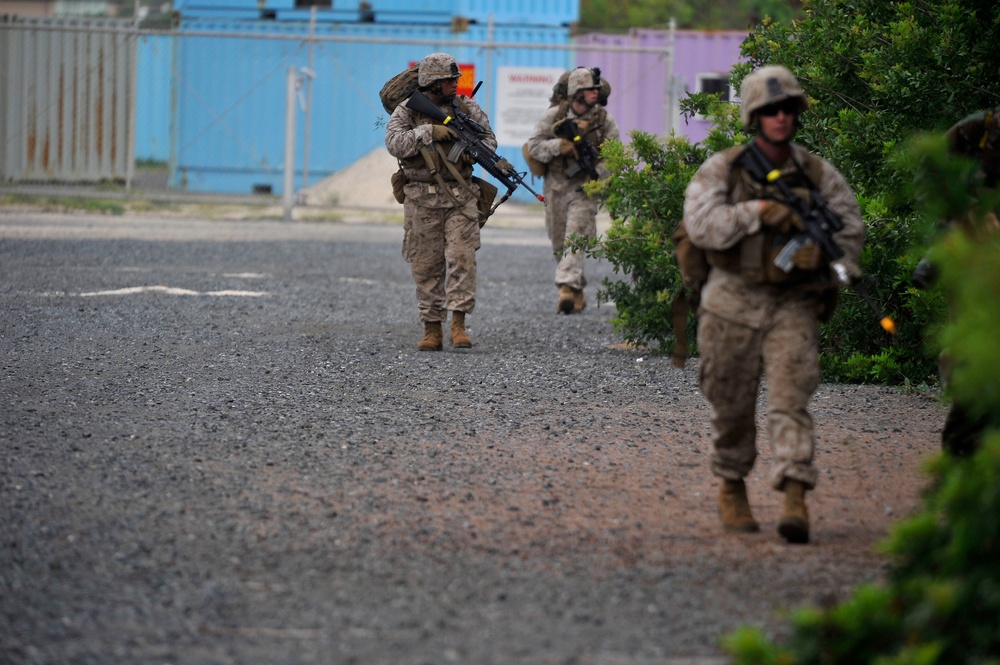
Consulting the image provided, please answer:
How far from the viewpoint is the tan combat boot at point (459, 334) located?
9.98 metres

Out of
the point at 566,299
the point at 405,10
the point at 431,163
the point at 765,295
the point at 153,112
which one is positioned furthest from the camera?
the point at 153,112

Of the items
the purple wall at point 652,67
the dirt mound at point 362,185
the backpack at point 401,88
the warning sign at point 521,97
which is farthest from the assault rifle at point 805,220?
the dirt mound at point 362,185

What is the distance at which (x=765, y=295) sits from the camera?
5359mm

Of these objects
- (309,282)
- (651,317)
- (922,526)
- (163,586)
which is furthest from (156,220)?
(922,526)

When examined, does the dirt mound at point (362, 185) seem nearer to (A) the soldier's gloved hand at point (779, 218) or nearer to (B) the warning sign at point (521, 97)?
(B) the warning sign at point (521, 97)

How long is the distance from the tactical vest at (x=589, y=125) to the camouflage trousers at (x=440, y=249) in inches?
95.8

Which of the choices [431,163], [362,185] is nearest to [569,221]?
[431,163]

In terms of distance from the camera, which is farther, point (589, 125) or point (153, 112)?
point (153, 112)

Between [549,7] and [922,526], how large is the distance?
21.9 m

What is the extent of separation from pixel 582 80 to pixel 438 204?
9.40 ft

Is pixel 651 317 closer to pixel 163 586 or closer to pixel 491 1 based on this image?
pixel 163 586

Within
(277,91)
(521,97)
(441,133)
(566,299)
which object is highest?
(521,97)

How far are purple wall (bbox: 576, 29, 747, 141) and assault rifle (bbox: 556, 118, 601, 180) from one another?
31.2 feet

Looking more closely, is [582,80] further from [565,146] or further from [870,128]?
[870,128]
